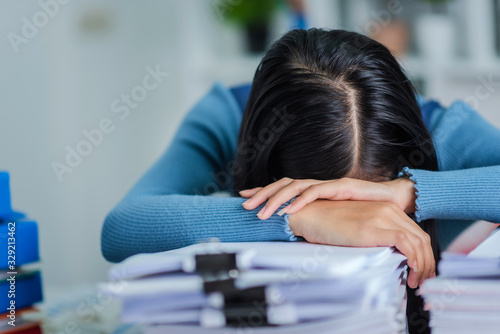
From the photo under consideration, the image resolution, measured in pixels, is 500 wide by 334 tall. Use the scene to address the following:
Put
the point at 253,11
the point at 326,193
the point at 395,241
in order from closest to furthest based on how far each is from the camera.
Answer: the point at 395,241, the point at 326,193, the point at 253,11

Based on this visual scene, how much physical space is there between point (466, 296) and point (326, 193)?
0.80 ft

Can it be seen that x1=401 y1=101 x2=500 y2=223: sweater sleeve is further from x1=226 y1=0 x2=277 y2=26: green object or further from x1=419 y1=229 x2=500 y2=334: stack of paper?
x1=226 y1=0 x2=277 y2=26: green object

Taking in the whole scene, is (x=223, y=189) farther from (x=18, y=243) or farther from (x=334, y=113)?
(x=18, y=243)

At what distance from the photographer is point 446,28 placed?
2.12 m

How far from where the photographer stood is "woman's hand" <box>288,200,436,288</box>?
61cm

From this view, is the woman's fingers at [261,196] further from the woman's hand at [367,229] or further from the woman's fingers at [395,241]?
the woman's fingers at [395,241]

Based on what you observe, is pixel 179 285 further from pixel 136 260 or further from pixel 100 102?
pixel 100 102

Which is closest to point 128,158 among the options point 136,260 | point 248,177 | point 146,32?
point 146,32

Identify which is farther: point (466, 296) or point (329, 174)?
point (329, 174)

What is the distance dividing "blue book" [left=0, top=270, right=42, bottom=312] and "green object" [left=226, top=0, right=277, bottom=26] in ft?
6.89

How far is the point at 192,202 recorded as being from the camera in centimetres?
82

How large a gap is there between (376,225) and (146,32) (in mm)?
2312

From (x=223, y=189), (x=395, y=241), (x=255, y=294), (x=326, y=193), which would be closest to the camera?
(x=255, y=294)

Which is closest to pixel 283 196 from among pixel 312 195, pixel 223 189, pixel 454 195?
pixel 312 195
